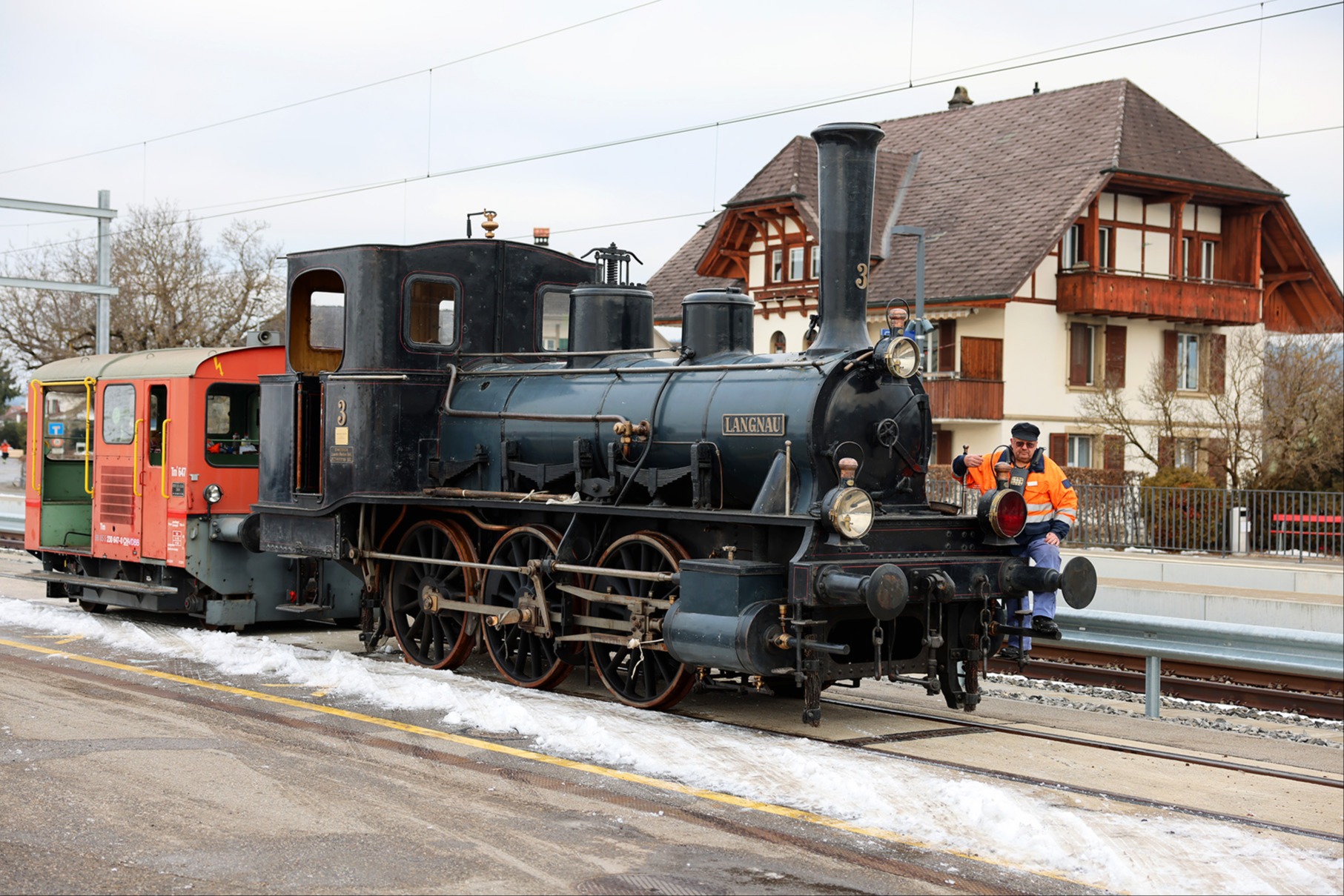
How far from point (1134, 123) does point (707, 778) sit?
29466mm

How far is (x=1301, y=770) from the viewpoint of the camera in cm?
760

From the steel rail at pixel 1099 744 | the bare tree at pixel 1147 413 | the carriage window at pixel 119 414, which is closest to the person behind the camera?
the steel rail at pixel 1099 744

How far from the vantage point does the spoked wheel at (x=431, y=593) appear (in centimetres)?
1045

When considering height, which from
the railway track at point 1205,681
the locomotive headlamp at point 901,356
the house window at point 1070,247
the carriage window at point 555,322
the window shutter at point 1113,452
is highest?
the house window at point 1070,247

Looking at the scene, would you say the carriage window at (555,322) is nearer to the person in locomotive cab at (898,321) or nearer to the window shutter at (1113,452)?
the person in locomotive cab at (898,321)

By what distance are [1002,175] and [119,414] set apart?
2442cm

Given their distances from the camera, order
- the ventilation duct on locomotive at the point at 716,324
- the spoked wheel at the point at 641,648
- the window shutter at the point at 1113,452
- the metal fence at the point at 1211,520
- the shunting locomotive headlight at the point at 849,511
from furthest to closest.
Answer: the window shutter at the point at 1113,452, the metal fence at the point at 1211,520, the ventilation duct on locomotive at the point at 716,324, the spoked wheel at the point at 641,648, the shunting locomotive headlight at the point at 849,511

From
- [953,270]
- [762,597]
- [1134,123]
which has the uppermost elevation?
[1134,123]

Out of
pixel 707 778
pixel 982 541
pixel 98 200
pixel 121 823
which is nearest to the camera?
pixel 121 823

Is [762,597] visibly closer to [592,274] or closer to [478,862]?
[478,862]

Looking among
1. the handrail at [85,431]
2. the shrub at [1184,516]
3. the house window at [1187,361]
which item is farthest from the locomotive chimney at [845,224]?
the house window at [1187,361]

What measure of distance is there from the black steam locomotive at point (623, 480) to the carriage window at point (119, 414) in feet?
8.15

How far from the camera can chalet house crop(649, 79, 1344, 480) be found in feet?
103

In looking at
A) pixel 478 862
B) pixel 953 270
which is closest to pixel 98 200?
pixel 953 270
